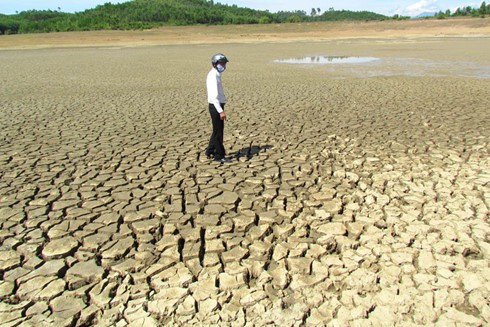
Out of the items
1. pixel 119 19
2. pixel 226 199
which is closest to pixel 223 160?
pixel 226 199

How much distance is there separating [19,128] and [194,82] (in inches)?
264

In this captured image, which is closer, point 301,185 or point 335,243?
point 335,243

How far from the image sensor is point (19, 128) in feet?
23.8

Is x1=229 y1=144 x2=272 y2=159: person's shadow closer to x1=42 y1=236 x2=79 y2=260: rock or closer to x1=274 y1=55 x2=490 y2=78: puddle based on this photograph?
x1=42 y1=236 x2=79 y2=260: rock

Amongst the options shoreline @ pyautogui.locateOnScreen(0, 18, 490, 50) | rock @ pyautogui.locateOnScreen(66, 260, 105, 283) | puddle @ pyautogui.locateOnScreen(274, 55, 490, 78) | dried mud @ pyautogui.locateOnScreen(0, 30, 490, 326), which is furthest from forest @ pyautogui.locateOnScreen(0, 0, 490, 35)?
rock @ pyautogui.locateOnScreen(66, 260, 105, 283)

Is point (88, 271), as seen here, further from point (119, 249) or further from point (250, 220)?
point (250, 220)

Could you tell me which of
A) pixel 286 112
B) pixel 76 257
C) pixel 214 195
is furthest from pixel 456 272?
pixel 286 112

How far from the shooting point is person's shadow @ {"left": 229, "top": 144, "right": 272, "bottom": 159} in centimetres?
560

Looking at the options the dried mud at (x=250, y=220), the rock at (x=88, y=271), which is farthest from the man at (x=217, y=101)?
the rock at (x=88, y=271)

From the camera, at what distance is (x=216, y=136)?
514 cm

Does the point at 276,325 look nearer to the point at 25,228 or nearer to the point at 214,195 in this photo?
the point at 214,195

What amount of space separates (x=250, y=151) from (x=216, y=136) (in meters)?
0.83

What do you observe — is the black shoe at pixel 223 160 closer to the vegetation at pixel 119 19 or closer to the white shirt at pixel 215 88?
the white shirt at pixel 215 88

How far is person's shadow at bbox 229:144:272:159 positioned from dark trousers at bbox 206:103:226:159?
0.33m
